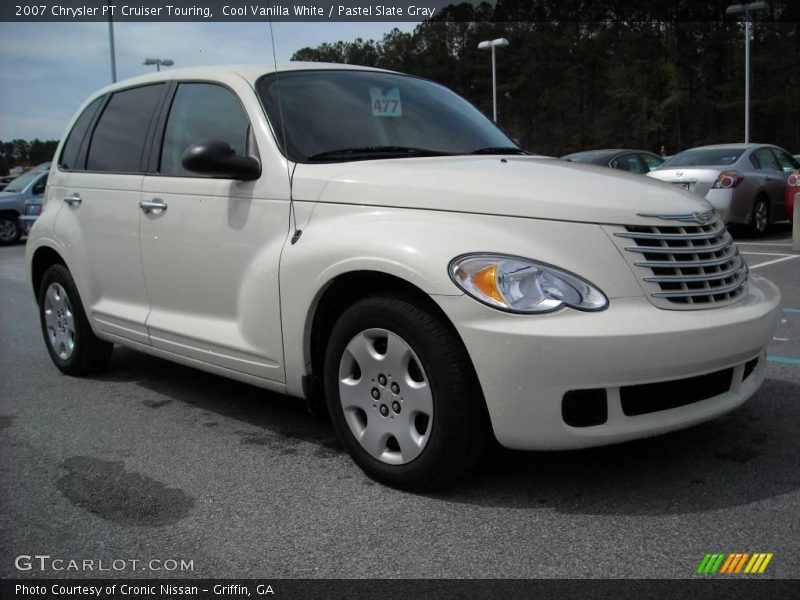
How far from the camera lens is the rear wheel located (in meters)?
12.3

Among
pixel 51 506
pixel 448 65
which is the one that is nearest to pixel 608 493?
pixel 51 506

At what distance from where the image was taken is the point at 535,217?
9.74 feet

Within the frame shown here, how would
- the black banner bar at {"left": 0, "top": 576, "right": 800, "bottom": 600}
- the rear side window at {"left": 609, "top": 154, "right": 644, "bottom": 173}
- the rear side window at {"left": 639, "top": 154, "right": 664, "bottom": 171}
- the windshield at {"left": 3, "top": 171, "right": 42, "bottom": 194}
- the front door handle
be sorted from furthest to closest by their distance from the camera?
1. the windshield at {"left": 3, "top": 171, "right": 42, "bottom": 194}
2. the rear side window at {"left": 639, "top": 154, "right": 664, "bottom": 171}
3. the rear side window at {"left": 609, "top": 154, "right": 644, "bottom": 173}
4. the front door handle
5. the black banner bar at {"left": 0, "top": 576, "right": 800, "bottom": 600}

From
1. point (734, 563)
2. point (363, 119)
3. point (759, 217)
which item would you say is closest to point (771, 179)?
point (759, 217)

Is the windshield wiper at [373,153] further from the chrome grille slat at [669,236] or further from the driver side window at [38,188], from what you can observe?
the driver side window at [38,188]

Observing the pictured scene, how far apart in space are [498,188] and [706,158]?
10.8 meters

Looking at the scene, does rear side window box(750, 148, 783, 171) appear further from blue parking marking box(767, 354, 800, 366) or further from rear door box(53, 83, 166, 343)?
rear door box(53, 83, 166, 343)

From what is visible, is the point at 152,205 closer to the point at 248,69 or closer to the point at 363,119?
the point at 248,69

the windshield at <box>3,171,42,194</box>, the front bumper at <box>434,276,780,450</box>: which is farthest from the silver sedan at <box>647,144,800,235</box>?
the windshield at <box>3,171,42,194</box>

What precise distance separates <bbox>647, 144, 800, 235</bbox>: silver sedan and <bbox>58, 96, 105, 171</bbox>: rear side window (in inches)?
355

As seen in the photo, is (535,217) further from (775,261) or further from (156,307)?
(775,261)

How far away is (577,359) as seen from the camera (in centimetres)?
273

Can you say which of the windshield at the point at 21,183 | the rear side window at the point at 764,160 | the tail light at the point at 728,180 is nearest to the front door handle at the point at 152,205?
the tail light at the point at 728,180

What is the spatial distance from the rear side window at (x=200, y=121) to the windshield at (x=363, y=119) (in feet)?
0.63
